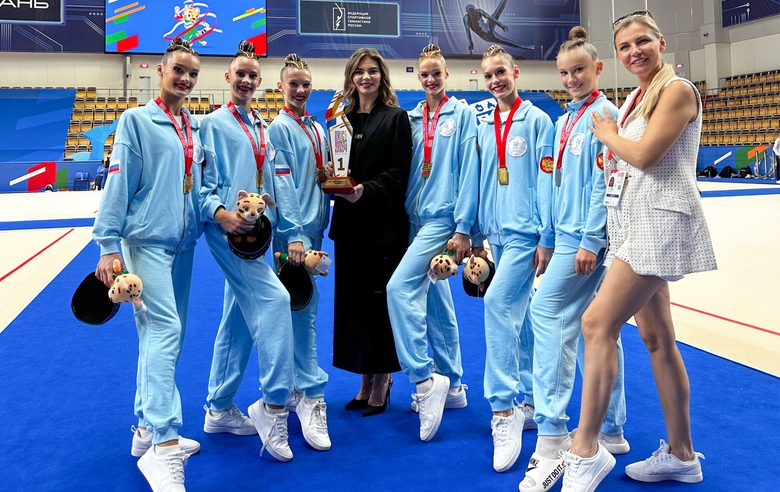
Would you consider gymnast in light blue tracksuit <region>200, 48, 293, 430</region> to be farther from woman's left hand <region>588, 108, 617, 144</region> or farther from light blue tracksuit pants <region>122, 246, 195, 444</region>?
woman's left hand <region>588, 108, 617, 144</region>

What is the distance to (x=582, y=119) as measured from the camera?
2393 millimetres

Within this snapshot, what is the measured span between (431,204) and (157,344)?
4.41 feet

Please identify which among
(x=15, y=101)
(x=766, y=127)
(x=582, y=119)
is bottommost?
(x=582, y=119)

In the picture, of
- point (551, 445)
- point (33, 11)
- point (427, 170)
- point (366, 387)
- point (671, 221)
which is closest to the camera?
point (671, 221)

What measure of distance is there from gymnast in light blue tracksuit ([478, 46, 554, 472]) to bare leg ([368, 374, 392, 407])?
664 mm

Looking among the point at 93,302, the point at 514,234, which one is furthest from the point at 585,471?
the point at 93,302

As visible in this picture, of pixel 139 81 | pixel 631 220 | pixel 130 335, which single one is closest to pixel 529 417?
pixel 631 220

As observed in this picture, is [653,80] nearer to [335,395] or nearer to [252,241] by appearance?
[252,241]

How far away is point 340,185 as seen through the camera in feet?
8.83

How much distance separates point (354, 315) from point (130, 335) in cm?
201

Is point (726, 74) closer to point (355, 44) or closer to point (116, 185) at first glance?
point (355, 44)

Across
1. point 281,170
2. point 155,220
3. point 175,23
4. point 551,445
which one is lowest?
point 551,445

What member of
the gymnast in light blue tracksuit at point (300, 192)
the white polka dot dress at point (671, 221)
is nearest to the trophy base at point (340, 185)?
the gymnast in light blue tracksuit at point (300, 192)

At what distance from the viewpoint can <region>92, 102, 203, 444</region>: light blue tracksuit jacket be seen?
2254 millimetres
